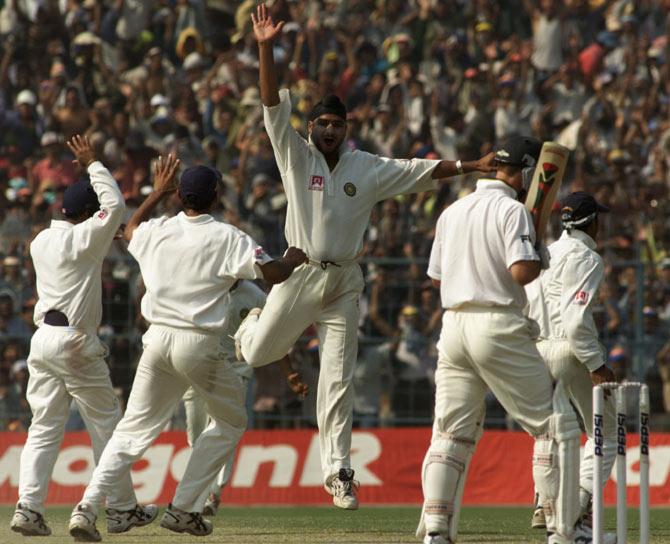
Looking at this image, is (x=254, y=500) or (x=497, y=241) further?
(x=254, y=500)

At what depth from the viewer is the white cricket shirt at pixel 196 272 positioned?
9711 millimetres

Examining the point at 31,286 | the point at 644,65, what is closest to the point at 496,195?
the point at 31,286

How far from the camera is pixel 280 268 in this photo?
9586mm

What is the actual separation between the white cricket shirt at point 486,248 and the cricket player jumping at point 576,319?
154cm

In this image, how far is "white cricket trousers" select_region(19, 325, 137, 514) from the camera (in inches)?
415

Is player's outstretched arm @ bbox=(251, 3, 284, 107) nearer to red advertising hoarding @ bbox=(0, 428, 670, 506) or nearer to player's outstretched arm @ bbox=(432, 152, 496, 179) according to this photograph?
player's outstretched arm @ bbox=(432, 152, 496, 179)

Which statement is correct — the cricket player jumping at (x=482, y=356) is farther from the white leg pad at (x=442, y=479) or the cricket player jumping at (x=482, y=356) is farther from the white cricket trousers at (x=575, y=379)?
the white cricket trousers at (x=575, y=379)

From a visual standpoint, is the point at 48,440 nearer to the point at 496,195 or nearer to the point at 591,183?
the point at 496,195

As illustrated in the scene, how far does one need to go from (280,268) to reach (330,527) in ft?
9.99

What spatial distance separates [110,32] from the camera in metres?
22.1

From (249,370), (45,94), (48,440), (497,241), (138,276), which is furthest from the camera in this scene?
(45,94)

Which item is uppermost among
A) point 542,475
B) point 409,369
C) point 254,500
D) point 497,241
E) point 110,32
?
point 110,32

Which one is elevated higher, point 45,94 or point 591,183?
point 45,94

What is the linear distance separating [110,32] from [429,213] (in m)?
6.24
